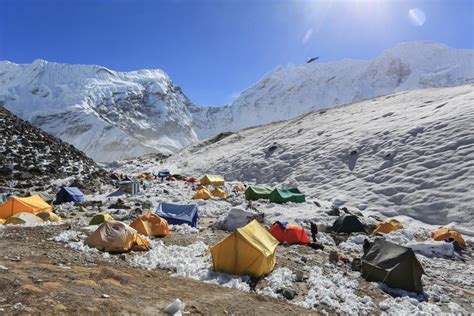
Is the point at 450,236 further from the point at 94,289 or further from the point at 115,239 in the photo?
the point at 94,289

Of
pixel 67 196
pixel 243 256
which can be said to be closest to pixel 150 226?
pixel 243 256

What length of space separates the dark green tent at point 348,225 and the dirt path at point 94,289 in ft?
37.8

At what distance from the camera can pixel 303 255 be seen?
1565cm

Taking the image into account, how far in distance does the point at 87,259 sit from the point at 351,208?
2038cm

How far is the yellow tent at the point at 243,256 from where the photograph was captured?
12.2 meters

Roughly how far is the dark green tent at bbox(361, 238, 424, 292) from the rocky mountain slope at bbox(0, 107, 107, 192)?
28081mm

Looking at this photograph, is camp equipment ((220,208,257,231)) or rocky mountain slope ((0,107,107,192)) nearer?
camp equipment ((220,208,257,231))

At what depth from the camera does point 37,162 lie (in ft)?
121

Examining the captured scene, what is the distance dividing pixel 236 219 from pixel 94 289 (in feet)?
37.6

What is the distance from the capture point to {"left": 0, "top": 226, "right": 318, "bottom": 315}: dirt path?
7.60 meters

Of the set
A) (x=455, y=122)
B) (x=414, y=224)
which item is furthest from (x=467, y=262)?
(x=455, y=122)

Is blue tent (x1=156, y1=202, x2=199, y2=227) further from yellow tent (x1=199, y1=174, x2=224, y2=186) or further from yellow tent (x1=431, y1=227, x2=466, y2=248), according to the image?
yellow tent (x1=199, y1=174, x2=224, y2=186)

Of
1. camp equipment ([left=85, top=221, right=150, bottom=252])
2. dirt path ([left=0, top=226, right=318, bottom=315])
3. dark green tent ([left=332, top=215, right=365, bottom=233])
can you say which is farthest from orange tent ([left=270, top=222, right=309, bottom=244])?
dirt path ([left=0, top=226, right=318, bottom=315])

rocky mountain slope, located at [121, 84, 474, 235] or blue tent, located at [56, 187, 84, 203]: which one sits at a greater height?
rocky mountain slope, located at [121, 84, 474, 235]
